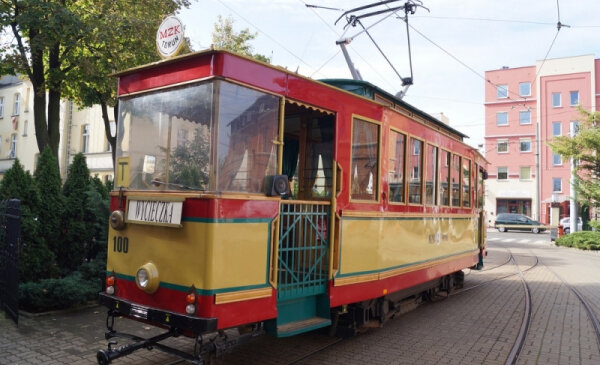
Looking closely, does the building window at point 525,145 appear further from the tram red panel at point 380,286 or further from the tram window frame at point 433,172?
the tram window frame at point 433,172

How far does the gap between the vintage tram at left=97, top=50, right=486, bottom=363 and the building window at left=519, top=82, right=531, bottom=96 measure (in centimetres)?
3991

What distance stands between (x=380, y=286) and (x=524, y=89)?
41.2 meters

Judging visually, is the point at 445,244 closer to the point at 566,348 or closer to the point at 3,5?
the point at 566,348

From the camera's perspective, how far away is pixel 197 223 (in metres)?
3.79

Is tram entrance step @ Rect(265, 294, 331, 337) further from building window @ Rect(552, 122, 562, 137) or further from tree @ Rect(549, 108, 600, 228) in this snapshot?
building window @ Rect(552, 122, 562, 137)

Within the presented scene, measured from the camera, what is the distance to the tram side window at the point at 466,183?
898cm

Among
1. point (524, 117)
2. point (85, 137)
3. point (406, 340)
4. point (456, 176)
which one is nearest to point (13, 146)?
point (85, 137)

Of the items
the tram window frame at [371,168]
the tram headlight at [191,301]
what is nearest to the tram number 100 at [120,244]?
the tram headlight at [191,301]

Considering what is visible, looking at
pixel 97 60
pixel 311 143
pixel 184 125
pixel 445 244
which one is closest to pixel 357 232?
pixel 311 143

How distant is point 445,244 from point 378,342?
2.70 meters

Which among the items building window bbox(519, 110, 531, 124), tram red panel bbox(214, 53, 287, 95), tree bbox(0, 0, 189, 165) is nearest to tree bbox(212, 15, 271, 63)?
tree bbox(0, 0, 189, 165)

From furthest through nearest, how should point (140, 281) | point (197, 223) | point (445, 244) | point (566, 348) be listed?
point (445, 244), point (566, 348), point (140, 281), point (197, 223)

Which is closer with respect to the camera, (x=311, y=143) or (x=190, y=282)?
(x=190, y=282)

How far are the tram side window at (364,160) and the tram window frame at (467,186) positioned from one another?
3808 mm
